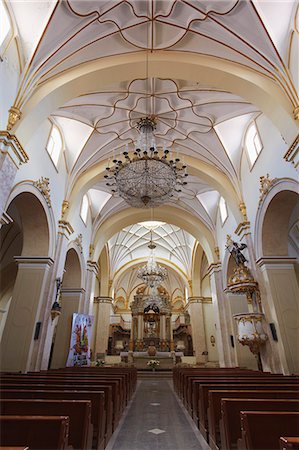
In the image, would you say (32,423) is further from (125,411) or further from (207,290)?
(207,290)

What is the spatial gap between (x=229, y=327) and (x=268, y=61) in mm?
10789

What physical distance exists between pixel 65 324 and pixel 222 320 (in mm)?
7551

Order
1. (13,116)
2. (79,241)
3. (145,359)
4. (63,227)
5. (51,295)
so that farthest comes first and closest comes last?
(145,359), (79,241), (63,227), (51,295), (13,116)

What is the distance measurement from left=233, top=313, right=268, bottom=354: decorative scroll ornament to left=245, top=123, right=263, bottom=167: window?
547cm

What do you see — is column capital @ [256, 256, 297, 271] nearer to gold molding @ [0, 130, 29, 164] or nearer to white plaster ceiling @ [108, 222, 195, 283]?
gold molding @ [0, 130, 29, 164]

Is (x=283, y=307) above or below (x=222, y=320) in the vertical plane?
below

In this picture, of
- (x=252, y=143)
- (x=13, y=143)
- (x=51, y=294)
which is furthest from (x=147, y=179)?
(x=51, y=294)

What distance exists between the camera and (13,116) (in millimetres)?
6234

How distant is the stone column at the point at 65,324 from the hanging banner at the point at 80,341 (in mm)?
307

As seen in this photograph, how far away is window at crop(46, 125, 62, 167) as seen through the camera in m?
9.48

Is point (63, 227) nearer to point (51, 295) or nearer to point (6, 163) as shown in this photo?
point (51, 295)

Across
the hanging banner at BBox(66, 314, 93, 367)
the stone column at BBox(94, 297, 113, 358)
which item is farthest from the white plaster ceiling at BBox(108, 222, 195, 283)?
the hanging banner at BBox(66, 314, 93, 367)

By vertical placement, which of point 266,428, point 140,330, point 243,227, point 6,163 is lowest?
point 266,428

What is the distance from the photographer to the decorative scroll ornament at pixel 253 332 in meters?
8.38
